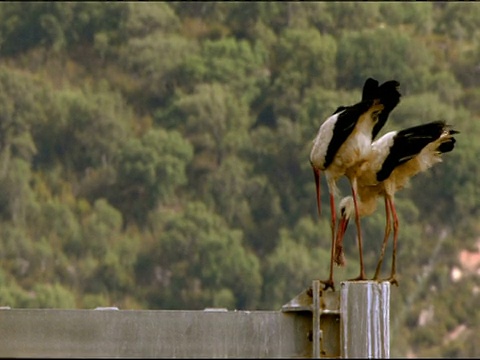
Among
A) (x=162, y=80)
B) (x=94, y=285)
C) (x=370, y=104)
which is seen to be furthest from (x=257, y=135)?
(x=370, y=104)

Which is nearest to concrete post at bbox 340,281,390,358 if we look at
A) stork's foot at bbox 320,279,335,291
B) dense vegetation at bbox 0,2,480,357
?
stork's foot at bbox 320,279,335,291

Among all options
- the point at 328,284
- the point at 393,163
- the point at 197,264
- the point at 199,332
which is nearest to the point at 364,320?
the point at 328,284

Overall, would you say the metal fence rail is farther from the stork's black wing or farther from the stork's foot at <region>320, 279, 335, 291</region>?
the stork's black wing

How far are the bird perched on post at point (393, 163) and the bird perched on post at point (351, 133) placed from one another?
136 mm

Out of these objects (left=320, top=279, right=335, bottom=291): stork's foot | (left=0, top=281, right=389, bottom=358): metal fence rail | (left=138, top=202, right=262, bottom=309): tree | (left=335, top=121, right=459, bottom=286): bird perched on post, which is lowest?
(left=0, top=281, right=389, bottom=358): metal fence rail

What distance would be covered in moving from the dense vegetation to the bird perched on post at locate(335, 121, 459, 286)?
43.4 meters

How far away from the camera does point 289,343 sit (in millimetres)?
11227

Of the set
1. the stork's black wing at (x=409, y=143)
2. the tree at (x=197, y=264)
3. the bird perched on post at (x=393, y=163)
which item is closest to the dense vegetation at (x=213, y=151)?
the tree at (x=197, y=264)

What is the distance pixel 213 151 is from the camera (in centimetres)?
7200

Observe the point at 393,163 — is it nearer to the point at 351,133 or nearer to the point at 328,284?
the point at 351,133

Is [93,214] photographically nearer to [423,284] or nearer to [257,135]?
[257,135]

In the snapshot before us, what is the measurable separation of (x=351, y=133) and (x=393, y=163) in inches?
20.4

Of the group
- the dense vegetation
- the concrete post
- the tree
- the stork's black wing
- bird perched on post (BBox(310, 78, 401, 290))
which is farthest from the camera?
the dense vegetation

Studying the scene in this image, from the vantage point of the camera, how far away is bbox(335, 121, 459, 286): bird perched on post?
12805 millimetres
